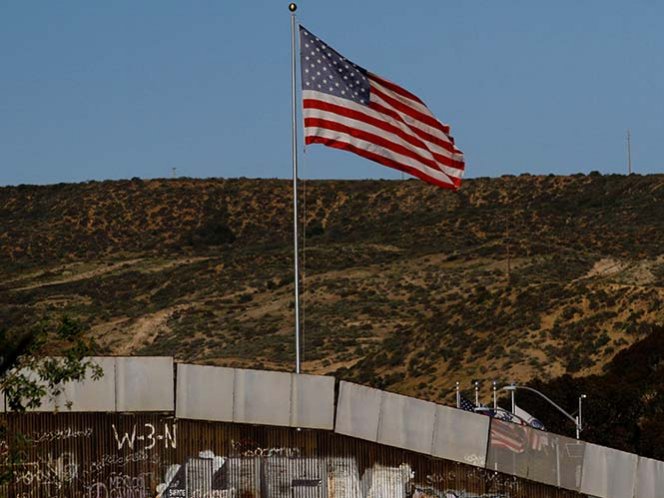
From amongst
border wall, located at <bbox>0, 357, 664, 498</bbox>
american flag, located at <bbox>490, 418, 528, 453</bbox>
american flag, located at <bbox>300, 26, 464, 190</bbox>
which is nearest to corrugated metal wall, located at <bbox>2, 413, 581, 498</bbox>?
border wall, located at <bbox>0, 357, 664, 498</bbox>

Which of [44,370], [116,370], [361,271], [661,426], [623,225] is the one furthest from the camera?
[623,225]

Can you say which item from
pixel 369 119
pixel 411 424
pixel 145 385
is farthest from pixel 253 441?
pixel 369 119

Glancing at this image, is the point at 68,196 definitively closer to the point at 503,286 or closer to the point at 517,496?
the point at 503,286

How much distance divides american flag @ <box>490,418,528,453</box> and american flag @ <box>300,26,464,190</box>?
4107mm

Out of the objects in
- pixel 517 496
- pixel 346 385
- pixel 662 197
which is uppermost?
pixel 662 197

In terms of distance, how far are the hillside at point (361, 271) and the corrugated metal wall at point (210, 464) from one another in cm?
4758

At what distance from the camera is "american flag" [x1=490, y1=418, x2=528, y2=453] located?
22.2m

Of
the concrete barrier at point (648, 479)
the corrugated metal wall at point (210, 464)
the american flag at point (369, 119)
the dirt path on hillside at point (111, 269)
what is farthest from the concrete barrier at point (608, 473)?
the dirt path on hillside at point (111, 269)

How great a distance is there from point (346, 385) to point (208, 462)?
80.8 inches

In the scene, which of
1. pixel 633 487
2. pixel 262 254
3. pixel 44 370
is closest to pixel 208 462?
pixel 44 370

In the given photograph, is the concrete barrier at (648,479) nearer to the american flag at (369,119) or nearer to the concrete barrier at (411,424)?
the concrete barrier at (411,424)

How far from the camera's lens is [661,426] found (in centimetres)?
5516

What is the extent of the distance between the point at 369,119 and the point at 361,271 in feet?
294

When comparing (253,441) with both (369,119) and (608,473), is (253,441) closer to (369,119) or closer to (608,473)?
(608,473)
